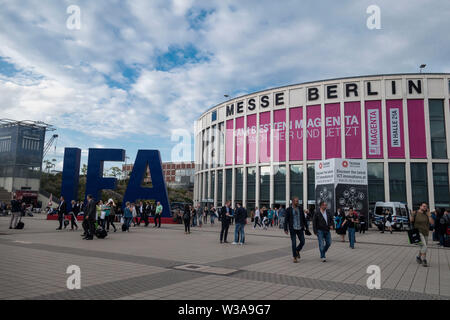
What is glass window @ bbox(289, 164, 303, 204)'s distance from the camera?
40.2 metres

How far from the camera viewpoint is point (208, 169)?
51469 mm

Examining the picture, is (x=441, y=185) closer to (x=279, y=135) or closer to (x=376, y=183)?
(x=376, y=183)

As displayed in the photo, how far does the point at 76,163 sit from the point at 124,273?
2010cm

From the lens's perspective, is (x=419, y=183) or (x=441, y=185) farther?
(x=419, y=183)

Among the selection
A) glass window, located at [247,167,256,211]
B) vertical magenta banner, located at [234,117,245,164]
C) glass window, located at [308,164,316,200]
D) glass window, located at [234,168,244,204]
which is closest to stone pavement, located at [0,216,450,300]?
glass window, located at [308,164,316,200]

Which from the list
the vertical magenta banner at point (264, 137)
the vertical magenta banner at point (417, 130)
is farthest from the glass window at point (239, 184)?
the vertical magenta banner at point (417, 130)

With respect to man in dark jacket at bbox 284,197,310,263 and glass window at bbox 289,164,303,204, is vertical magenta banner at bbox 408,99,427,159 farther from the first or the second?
man in dark jacket at bbox 284,197,310,263

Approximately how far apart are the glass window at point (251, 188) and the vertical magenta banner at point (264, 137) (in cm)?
218

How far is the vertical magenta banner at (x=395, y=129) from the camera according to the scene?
118ft

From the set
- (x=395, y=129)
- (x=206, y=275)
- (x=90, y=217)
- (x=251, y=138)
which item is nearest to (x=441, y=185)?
(x=395, y=129)

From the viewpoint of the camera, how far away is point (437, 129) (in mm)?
35844

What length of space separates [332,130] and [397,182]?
9.37 m
